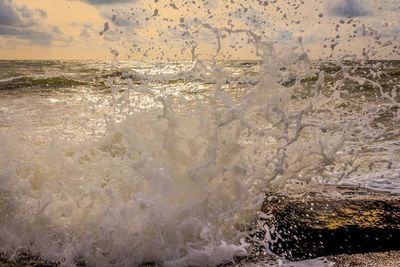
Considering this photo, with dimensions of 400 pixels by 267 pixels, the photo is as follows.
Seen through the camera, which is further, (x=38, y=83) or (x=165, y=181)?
(x=38, y=83)

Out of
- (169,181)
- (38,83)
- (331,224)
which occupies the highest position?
(169,181)

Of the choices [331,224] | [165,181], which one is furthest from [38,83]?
[331,224]

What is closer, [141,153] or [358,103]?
[141,153]

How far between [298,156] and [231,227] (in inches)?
53.8

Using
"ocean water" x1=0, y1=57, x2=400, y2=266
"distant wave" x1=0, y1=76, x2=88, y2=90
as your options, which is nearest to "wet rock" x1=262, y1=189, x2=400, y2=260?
"ocean water" x1=0, y1=57, x2=400, y2=266

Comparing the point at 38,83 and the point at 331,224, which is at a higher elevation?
Answer: the point at 331,224

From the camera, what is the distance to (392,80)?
65.0 feet

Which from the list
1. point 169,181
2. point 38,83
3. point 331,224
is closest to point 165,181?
point 169,181

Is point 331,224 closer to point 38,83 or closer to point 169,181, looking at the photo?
point 169,181

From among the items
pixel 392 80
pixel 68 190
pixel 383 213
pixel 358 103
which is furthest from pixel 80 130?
pixel 392 80

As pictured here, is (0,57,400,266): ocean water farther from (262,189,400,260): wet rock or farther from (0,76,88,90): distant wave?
(0,76,88,90): distant wave

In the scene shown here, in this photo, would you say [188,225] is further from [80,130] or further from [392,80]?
[392,80]

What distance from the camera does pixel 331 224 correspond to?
3371mm

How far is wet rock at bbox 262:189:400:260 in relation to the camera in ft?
9.99
